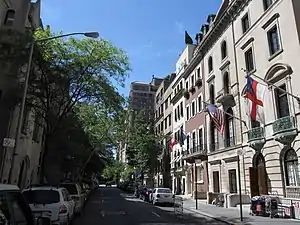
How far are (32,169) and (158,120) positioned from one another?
3941cm

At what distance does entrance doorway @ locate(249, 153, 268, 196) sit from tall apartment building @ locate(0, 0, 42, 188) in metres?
16.0

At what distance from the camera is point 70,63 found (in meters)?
18.7

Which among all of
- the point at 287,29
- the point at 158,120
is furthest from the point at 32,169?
the point at 158,120

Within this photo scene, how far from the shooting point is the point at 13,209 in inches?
163

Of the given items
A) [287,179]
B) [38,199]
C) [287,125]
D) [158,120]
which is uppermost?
[158,120]

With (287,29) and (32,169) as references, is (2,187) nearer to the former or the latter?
(287,29)

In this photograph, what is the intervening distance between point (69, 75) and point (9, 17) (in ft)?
21.4

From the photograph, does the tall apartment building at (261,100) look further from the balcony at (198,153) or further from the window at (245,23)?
the balcony at (198,153)

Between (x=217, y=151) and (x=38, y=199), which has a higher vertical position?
(x=217, y=151)

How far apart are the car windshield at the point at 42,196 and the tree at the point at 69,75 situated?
820 centimetres

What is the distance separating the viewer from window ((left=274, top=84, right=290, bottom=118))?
64.3 feet

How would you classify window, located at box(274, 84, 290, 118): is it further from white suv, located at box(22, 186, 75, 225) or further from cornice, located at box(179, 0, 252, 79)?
white suv, located at box(22, 186, 75, 225)

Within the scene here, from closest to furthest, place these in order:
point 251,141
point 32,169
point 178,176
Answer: point 251,141 → point 32,169 → point 178,176

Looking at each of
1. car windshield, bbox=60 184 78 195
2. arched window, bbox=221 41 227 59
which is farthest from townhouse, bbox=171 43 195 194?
car windshield, bbox=60 184 78 195
